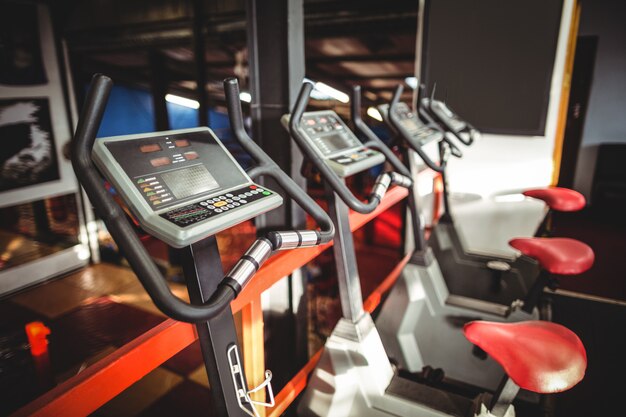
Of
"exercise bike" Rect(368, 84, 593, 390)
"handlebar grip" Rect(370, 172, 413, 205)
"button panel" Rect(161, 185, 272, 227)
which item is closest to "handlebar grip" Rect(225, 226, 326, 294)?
"button panel" Rect(161, 185, 272, 227)

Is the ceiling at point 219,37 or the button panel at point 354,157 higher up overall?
the ceiling at point 219,37

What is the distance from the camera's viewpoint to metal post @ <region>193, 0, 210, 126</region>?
232 inches

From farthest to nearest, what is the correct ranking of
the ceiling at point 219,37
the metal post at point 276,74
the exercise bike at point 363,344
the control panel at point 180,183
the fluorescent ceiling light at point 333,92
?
the fluorescent ceiling light at point 333,92 < the ceiling at point 219,37 < the metal post at point 276,74 < the exercise bike at point 363,344 < the control panel at point 180,183

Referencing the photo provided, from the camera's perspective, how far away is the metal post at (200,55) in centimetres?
590

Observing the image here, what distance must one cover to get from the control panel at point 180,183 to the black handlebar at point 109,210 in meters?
0.07

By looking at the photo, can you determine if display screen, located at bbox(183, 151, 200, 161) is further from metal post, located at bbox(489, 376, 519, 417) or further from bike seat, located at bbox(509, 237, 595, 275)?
bike seat, located at bbox(509, 237, 595, 275)

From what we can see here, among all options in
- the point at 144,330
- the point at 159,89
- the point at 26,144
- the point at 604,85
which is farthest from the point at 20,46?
the point at 604,85

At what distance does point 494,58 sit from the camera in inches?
151

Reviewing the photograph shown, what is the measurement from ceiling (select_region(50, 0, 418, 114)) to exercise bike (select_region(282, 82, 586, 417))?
356 cm

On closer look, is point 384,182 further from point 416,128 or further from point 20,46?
point 20,46

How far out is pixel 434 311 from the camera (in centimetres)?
258

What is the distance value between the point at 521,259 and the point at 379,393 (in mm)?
2186

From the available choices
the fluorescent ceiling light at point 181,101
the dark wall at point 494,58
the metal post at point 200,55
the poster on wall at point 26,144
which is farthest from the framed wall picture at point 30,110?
the dark wall at point 494,58

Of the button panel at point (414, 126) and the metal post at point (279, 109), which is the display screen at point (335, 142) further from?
the button panel at point (414, 126)
